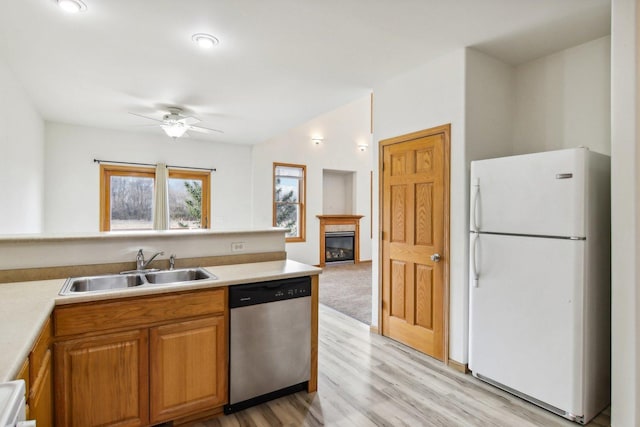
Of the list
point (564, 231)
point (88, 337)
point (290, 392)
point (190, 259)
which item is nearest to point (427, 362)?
point (290, 392)

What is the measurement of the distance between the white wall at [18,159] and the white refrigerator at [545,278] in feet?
13.7

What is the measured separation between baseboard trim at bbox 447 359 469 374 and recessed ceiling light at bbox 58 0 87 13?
373 centimetres

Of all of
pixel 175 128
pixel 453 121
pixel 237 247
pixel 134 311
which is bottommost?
pixel 134 311

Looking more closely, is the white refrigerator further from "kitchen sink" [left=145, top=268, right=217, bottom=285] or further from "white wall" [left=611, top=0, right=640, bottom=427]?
"kitchen sink" [left=145, top=268, right=217, bottom=285]

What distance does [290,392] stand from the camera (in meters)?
2.38

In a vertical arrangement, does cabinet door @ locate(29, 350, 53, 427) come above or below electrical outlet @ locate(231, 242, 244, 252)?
below

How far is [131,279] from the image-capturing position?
225 cm

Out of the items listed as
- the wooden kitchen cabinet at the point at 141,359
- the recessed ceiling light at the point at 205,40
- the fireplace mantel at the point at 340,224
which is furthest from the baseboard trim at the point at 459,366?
the fireplace mantel at the point at 340,224

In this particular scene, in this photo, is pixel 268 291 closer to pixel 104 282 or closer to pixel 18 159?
pixel 104 282

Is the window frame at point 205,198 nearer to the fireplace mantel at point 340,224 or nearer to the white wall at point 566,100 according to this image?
the fireplace mantel at point 340,224

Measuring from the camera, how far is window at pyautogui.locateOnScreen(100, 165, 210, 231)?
18.8 ft

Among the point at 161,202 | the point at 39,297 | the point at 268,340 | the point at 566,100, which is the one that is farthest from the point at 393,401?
the point at 161,202

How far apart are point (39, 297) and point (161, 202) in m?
4.55

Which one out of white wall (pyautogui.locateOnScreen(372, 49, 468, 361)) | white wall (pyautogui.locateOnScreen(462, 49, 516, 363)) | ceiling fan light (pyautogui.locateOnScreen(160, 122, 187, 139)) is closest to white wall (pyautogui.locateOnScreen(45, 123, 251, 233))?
ceiling fan light (pyautogui.locateOnScreen(160, 122, 187, 139))
